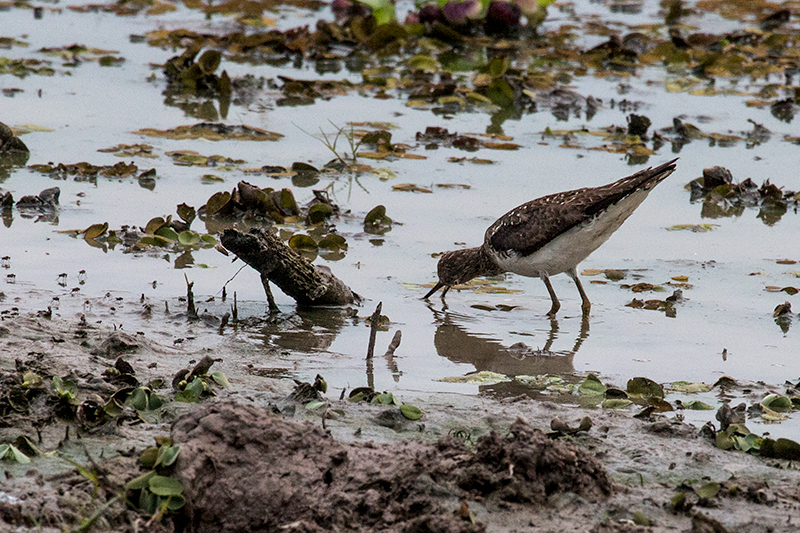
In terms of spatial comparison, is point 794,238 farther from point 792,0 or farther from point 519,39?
point 792,0

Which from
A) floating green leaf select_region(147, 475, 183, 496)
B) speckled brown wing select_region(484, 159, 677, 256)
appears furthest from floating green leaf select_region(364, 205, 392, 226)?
floating green leaf select_region(147, 475, 183, 496)

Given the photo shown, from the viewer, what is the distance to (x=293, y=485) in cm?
395

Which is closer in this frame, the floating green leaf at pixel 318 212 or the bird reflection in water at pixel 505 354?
the bird reflection in water at pixel 505 354

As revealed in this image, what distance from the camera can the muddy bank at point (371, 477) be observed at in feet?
12.5

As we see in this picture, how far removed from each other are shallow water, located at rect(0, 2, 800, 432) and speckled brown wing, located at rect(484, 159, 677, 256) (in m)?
0.47

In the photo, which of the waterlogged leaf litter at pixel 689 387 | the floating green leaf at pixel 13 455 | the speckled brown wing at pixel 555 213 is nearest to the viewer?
the floating green leaf at pixel 13 455

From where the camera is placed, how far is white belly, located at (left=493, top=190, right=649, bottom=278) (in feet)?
23.8

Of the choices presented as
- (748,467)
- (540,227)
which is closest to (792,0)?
(540,227)

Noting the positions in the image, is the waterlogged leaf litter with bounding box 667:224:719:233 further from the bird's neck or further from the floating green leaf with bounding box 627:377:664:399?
the floating green leaf with bounding box 627:377:664:399

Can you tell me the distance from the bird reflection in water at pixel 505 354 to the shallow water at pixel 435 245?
0.06ft

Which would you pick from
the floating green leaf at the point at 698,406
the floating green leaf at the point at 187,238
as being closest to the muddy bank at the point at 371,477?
the floating green leaf at the point at 698,406

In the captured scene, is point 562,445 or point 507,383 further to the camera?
point 507,383

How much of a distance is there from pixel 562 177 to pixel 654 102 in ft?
12.4

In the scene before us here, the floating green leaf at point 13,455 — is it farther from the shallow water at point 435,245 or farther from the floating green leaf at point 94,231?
the floating green leaf at point 94,231
